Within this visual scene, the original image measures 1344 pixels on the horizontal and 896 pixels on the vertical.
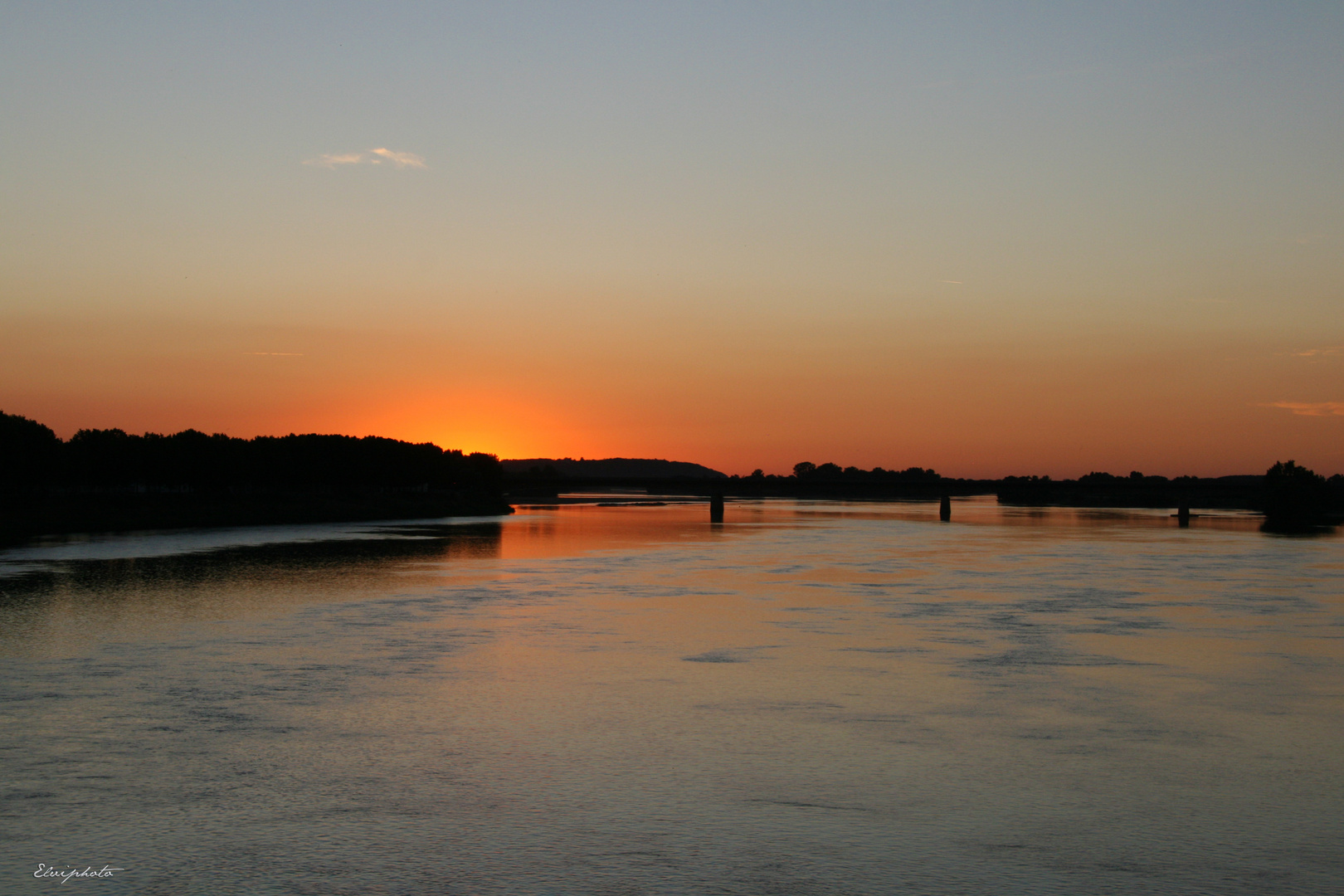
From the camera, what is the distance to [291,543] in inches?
2854

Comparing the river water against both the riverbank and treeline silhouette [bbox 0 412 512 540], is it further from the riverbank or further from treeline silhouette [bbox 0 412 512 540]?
treeline silhouette [bbox 0 412 512 540]

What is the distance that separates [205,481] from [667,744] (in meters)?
126

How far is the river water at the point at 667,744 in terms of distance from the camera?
10664mm

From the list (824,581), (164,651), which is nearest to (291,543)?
(824,581)

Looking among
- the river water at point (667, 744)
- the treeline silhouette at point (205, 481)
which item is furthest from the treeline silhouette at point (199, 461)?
the river water at point (667, 744)

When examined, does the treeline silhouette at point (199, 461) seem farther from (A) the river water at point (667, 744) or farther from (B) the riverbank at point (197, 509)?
(A) the river water at point (667, 744)

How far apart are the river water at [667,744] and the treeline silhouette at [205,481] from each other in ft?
215

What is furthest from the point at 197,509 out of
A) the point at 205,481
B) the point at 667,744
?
the point at 667,744

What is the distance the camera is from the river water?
10.7 meters

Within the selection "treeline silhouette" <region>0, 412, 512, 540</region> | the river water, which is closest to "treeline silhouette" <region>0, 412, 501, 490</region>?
"treeline silhouette" <region>0, 412, 512, 540</region>

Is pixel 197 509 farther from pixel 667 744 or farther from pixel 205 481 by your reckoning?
pixel 667 744

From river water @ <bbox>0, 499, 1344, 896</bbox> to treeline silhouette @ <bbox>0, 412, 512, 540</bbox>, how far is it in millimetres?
65527

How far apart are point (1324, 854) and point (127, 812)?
12.7m

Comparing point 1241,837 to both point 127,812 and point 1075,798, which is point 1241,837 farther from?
point 127,812
